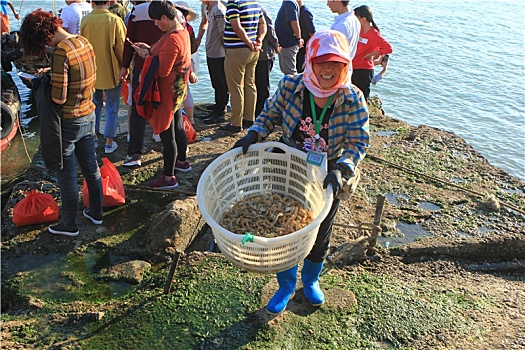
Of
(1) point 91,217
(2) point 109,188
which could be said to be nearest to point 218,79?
(2) point 109,188

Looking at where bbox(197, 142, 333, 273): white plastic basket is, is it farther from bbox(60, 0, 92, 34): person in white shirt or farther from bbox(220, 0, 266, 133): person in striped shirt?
bbox(60, 0, 92, 34): person in white shirt

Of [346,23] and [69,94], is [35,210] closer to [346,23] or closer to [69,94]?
[69,94]

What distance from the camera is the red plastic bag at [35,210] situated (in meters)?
4.46

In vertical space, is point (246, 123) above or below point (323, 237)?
below

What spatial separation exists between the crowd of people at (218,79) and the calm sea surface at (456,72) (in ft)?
12.5

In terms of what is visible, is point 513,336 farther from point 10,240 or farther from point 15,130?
point 15,130

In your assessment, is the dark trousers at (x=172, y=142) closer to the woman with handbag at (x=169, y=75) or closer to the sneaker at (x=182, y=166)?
the woman with handbag at (x=169, y=75)

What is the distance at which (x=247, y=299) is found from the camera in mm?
3746

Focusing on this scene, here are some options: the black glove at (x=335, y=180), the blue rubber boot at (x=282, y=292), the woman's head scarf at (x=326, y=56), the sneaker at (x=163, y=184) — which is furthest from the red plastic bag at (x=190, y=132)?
the black glove at (x=335, y=180)

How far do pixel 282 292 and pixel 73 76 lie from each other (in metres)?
2.35

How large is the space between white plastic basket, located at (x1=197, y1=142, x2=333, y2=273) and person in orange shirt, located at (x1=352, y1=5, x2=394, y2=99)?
346cm

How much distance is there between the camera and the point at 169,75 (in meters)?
4.71

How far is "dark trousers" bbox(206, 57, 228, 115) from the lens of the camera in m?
6.95

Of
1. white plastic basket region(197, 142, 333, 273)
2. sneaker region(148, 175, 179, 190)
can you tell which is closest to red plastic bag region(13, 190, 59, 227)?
sneaker region(148, 175, 179, 190)
